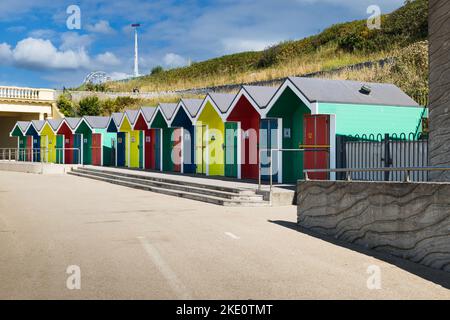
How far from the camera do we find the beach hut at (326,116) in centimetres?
1716

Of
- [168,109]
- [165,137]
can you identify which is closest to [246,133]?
[168,109]

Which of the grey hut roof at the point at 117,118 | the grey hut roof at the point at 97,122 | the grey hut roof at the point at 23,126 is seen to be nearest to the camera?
the grey hut roof at the point at 117,118

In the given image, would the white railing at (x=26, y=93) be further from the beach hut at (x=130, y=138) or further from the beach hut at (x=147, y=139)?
the beach hut at (x=147, y=139)

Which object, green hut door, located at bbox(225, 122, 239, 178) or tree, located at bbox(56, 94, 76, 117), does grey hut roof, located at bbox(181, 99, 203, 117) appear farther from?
tree, located at bbox(56, 94, 76, 117)

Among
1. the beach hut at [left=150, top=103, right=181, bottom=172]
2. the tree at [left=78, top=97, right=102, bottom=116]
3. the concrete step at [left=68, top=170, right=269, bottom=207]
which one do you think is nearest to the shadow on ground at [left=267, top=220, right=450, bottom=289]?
the concrete step at [left=68, top=170, right=269, bottom=207]

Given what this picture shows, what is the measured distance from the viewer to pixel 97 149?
36.2 metres

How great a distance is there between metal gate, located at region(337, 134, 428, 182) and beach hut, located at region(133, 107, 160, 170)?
1476 cm

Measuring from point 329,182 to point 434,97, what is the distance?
2.59 metres

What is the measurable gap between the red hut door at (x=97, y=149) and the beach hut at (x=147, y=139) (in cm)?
525

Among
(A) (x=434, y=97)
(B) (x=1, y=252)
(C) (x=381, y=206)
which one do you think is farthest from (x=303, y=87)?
(B) (x=1, y=252)

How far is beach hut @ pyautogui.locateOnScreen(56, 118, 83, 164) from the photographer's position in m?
38.2

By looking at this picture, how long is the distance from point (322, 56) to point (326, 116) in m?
31.3

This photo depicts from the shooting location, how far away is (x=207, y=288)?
21.1ft

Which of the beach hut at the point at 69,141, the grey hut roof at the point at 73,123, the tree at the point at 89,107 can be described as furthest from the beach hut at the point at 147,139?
the tree at the point at 89,107
